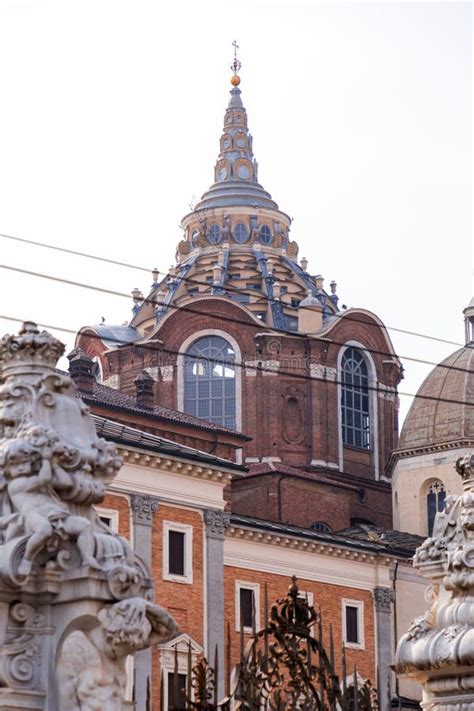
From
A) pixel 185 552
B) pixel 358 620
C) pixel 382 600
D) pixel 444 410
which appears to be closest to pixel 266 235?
pixel 444 410

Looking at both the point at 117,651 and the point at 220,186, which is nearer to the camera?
the point at 117,651

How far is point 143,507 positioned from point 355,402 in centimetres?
2948

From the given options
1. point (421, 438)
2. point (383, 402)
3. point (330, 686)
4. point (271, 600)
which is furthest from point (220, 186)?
point (330, 686)

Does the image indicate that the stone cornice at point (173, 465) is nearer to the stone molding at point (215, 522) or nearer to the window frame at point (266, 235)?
the stone molding at point (215, 522)

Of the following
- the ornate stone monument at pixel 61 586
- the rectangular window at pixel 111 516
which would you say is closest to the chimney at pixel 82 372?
the rectangular window at pixel 111 516

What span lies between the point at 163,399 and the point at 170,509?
25.0 meters

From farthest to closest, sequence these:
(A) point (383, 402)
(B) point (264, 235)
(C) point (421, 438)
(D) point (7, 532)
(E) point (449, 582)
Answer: (B) point (264, 235) → (A) point (383, 402) → (C) point (421, 438) → (E) point (449, 582) → (D) point (7, 532)

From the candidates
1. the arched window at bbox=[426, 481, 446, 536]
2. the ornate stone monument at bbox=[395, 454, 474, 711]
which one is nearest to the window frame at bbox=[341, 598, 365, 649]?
the arched window at bbox=[426, 481, 446, 536]

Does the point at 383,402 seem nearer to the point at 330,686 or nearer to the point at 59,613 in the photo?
the point at 330,686

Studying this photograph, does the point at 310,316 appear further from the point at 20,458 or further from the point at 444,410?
the point at 20,458

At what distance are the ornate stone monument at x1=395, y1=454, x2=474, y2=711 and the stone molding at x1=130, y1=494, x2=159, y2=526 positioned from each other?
34.4m

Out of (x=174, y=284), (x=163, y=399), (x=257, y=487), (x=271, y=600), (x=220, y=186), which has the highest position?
(x=220, y=186)

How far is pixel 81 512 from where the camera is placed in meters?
8.29

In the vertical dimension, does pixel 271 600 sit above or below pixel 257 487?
below
